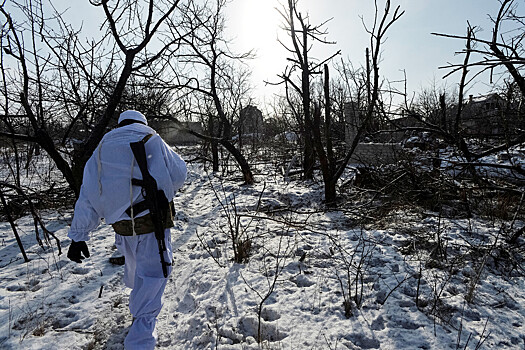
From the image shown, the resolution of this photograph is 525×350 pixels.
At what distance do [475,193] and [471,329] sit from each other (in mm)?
3907

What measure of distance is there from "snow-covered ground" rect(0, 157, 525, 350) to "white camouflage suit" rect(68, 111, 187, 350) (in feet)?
1.28

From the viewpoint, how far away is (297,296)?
2.59 meters

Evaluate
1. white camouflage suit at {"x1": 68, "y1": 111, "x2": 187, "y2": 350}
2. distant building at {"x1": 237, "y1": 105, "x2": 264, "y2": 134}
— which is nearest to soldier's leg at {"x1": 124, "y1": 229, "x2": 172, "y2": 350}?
white camouflage suit at {"x1": 68, "y1": 111, "x2": 187, "y2": 350}

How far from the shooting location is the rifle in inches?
78.3

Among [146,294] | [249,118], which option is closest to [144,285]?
[146,294]

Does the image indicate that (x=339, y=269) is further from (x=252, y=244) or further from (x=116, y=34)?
(x=116, y=34)

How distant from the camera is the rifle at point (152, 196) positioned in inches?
78.3

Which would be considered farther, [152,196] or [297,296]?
[297,296]

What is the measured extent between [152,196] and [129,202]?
180 millimetres

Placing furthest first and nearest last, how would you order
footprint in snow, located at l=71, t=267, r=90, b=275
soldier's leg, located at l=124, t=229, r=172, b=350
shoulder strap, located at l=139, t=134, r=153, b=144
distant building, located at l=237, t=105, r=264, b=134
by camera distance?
distant building, located at l=237, t=105, r=264, b=134 < footprint in snow, located at l=71, t=267, r=90, b=275 < shoulder strap, located at l=139, t=134, r=153, b=144 < soldier's leg, located at l=124, t=229, r=172, b=350

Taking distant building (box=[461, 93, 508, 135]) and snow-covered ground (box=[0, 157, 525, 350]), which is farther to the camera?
distant building (box=[461, 93, 508, 135])

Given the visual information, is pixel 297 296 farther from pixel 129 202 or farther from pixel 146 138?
pixel 146 138

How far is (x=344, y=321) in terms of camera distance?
2209mm

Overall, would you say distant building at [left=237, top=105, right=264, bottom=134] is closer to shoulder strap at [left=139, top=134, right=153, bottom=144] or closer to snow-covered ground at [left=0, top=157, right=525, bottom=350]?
snow-covered ground at [left=0, top=157, right=525, bottom=350]
